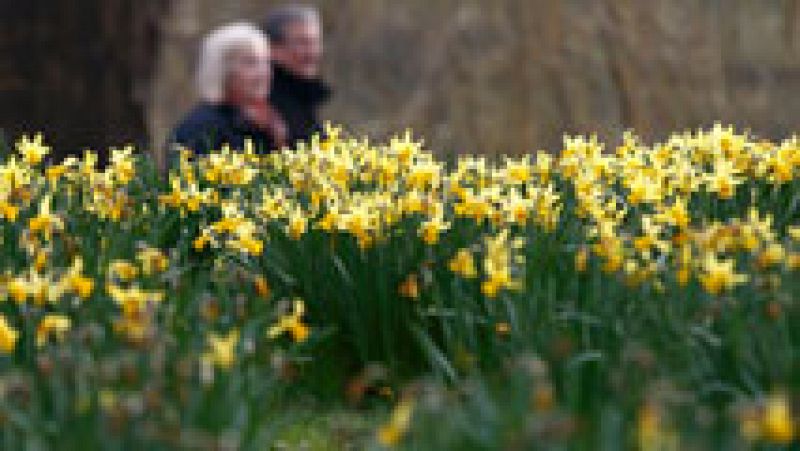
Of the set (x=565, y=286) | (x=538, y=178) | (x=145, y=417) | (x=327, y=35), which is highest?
(x=327, y=35)

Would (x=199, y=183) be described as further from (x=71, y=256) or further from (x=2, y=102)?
(x=2, y=102)

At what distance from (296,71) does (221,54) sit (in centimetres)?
75

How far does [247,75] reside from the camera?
8398mm

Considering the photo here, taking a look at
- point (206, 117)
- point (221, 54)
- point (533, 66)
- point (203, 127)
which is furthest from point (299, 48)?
point (533, 66)

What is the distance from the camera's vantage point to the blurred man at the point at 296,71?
29.5 ft

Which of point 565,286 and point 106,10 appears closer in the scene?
point 565,286

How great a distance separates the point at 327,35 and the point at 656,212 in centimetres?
1207

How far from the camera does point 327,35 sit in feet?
57.2

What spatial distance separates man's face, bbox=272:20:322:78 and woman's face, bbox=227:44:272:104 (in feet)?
1.80

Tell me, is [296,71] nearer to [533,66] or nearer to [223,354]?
[223,354]

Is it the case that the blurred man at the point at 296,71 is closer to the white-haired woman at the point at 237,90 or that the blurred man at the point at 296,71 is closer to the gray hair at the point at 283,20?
the gray hair at the point at 283,20

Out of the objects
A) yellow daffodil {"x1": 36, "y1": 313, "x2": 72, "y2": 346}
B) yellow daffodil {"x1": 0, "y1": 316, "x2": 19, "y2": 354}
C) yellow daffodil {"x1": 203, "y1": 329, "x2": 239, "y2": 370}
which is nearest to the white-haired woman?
yellow daffodil {"x1": 36, "y1": 313, "x2": 72, "y2": 346}

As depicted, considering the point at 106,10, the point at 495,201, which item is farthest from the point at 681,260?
the point at 106,10

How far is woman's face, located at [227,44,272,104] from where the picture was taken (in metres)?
8.37
